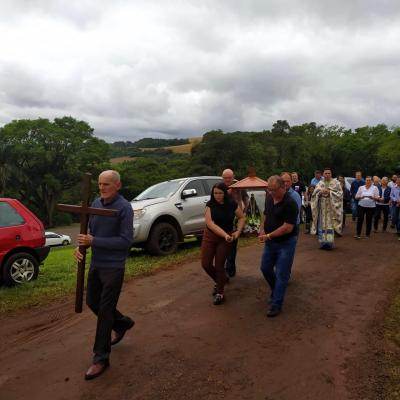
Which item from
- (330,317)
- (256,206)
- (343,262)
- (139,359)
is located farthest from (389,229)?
(139,359)

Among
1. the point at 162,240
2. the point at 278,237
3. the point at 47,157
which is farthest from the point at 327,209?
the point at 47,157

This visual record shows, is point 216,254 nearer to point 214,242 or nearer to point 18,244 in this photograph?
point 214,242

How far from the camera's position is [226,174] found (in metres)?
6.97

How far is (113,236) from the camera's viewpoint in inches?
153

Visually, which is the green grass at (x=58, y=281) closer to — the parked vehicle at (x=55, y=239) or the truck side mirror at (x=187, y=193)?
the truck side mirror at (x=187, y=193)

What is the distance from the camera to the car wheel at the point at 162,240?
29.6 ft

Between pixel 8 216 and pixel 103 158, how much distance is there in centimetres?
4237

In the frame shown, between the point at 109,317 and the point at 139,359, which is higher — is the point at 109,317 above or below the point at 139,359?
above

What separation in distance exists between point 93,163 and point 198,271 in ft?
141

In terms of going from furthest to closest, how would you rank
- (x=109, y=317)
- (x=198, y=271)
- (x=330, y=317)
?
(x=198, y=271)
(x=330, y=317)
(x=109, y=317)

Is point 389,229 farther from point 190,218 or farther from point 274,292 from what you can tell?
point 274,292

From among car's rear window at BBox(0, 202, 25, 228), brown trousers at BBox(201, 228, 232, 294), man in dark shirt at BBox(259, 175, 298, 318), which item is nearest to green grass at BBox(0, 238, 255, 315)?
car's rear window at BBox(0, 202, 25, 228)

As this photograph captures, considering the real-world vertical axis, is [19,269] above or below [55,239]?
above

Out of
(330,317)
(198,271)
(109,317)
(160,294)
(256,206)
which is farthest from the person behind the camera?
(256,206)
